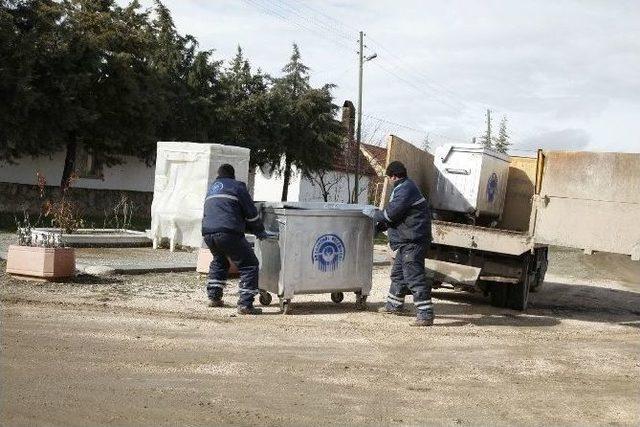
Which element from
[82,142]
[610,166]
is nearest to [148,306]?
[610,166]

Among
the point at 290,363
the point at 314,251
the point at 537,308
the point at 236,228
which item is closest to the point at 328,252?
the point at 314,251

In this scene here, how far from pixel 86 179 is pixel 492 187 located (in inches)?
818

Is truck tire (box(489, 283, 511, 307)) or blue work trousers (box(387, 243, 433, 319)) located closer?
blue work trousers (box(387, 243, 433, 319))

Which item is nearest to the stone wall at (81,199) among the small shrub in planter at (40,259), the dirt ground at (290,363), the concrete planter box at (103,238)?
the concrete planter box at (103,238)

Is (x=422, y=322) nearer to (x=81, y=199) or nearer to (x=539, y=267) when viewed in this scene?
(x=539, y=267)

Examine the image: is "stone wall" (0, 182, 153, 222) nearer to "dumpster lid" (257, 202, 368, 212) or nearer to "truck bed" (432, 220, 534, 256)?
"dumpster lid" (257, 202, 368, 212)

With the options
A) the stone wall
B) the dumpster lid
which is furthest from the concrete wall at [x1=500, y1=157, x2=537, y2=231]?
the stone wall

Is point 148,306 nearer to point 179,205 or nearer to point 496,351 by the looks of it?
point 496,351

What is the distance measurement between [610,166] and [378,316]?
3.43 m

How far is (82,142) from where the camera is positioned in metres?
26.6

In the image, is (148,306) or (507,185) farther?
(507,185)

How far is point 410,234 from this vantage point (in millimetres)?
9172

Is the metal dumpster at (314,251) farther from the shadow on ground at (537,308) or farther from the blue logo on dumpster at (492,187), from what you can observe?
the blue logo on dumpster at (492,187)

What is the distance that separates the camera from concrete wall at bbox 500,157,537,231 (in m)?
12.6
